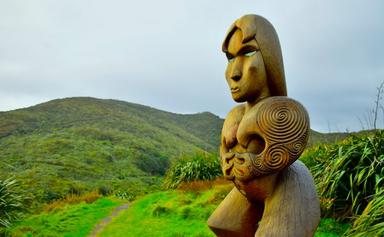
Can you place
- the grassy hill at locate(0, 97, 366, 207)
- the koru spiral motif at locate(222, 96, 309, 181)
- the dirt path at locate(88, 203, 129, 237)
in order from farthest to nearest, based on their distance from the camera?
the grassy hill at locate(0, 97, 366, 207), the dirt path at locate(88, 203, 129, 237), the koru spiral motif at locate(222, 96, 309, 181)

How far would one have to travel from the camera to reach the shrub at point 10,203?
9891 millimetres

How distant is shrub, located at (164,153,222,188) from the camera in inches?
514

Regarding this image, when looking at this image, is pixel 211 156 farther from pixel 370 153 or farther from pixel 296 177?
pixel 296 177

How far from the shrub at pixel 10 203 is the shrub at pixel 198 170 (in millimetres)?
4861

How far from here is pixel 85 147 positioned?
98.3ft

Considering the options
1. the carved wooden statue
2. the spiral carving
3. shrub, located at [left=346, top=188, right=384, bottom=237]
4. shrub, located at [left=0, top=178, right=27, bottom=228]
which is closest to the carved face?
the carved wooden statue

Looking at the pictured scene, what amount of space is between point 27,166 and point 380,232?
2169cm

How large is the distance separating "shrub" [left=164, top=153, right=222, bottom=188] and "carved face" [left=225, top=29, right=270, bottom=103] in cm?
1013

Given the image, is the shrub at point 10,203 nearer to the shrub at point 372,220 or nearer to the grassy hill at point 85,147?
the grassy hill at point 85,147

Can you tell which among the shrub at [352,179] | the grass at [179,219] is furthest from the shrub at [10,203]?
the shrub at [352,179]

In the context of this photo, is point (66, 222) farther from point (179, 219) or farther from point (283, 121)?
point (283, 121)

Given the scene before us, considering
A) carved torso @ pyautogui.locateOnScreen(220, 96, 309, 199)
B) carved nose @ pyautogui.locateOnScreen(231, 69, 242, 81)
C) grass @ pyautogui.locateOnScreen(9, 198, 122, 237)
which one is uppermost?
carved nose @ pyautogui.locateOnScreen(231, 69, 242, 81)

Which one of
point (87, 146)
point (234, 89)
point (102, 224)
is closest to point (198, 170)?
point (102, 224)

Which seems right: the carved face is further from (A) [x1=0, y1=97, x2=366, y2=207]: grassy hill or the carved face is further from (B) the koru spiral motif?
(A) [x1=0, y1=97, x2=366, y2=207]: grassy hill
